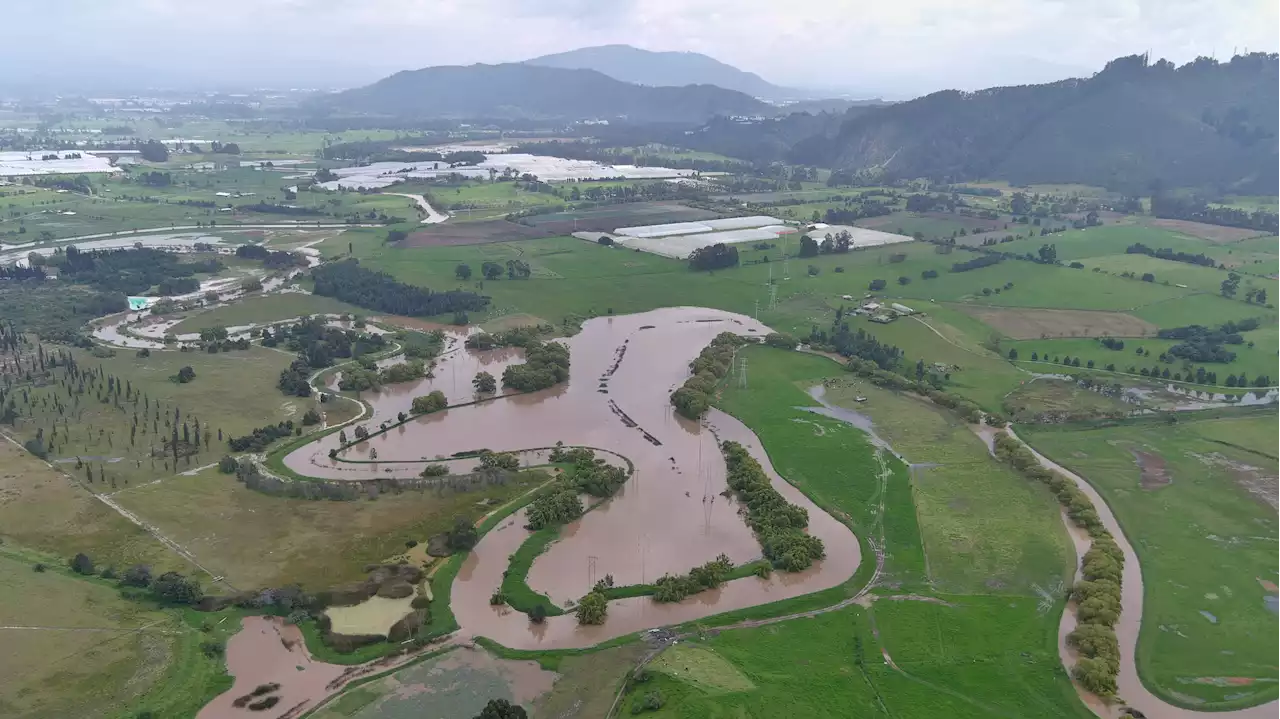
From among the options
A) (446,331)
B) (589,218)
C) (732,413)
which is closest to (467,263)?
(446,331)

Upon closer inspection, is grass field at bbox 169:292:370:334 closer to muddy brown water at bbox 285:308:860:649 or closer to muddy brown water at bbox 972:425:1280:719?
muddy brown water at bbox 285:308:860:649

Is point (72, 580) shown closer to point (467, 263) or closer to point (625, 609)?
point (625, 609)

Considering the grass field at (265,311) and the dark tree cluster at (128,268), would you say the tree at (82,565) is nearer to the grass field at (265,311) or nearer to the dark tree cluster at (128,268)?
the grass field at (265,311)

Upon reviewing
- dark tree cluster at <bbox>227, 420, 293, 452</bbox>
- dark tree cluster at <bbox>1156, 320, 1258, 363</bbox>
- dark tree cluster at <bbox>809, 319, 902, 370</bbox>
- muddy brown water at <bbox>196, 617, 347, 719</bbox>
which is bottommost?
muddy brown water at <bbox>196, 617, 347, 719</bbox>

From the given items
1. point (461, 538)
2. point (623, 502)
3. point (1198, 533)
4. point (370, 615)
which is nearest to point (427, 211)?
point (623, 502)

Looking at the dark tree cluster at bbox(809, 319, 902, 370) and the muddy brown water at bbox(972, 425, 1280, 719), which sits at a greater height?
the dark tree cluster at bbox(809, 319, 902, 370)

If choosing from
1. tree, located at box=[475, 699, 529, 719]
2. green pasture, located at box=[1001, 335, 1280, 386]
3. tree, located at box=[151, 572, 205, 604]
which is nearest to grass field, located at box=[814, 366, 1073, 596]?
green pasture, located at box=[1001, 335, 1280, 386]

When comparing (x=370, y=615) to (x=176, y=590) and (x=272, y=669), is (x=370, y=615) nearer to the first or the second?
(x=272, y=669)
